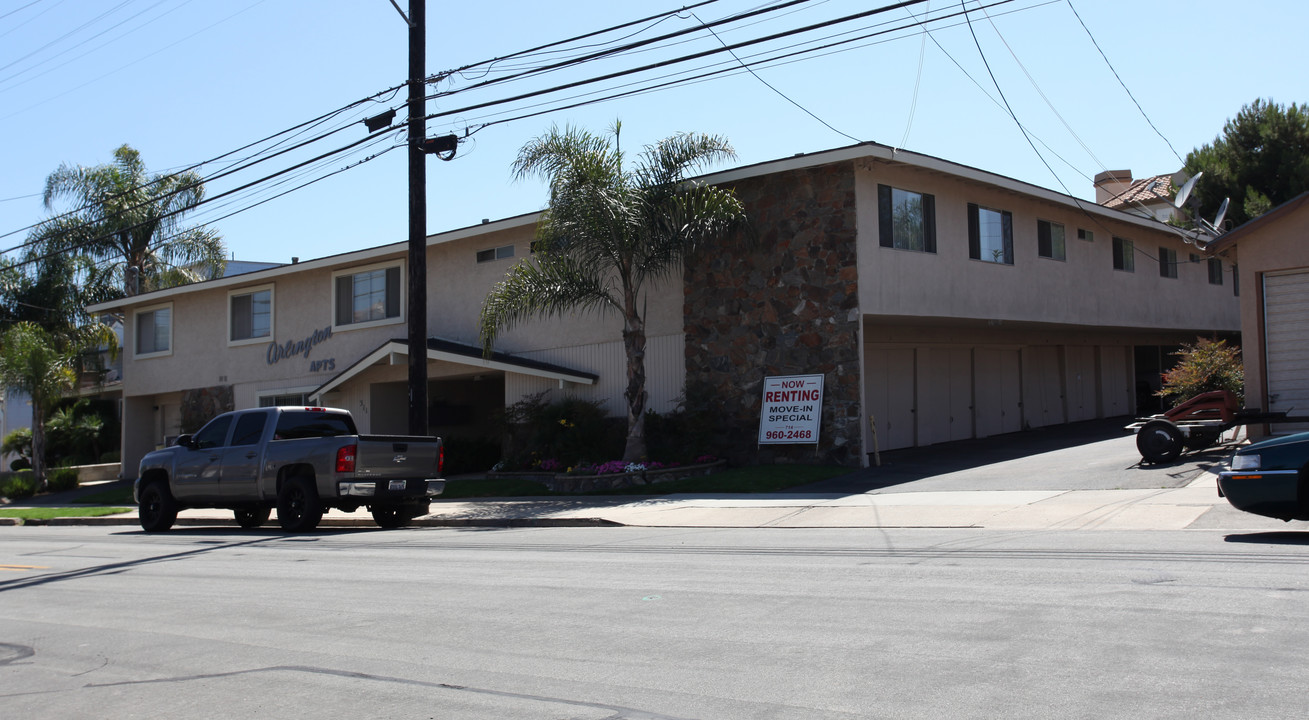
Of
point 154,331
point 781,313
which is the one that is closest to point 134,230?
point 154,331

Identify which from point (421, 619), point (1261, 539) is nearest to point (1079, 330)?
point (1261, 539)

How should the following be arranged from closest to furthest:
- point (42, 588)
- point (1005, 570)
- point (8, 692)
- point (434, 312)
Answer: point (8, 692) → point (1005, 570) → point (42, 588) → point (434, 312)

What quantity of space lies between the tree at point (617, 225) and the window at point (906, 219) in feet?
9.27

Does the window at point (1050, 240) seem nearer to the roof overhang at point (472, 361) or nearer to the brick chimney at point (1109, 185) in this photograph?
the roof overhang at point (472, 361)

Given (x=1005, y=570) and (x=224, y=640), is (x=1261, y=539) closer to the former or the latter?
(x=1005, y=570)

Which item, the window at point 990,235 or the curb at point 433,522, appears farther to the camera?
the window at point 990,235

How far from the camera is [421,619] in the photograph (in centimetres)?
845

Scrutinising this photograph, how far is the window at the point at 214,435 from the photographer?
62.0 feet

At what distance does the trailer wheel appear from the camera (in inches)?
658

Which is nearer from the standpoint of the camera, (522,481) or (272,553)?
(272,553)

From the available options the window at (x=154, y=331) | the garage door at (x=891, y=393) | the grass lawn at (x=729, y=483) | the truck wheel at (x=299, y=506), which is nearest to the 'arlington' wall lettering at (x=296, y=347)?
the window at (x=154, y=331)

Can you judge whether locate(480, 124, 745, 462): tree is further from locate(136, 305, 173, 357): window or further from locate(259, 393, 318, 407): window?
locate(136, 305, 173, 357): window

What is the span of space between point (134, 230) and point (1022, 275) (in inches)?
1254

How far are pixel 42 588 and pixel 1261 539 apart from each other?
12.5 m
